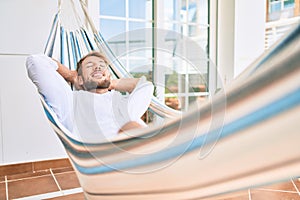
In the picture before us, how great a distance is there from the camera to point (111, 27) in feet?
8.79

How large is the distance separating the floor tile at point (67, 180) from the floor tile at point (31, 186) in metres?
0.05

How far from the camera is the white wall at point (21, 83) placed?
218 cm

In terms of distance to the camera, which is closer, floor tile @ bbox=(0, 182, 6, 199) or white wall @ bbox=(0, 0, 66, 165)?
floor tile @ bbox=(0, 182, 6, 199)

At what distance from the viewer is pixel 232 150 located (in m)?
0.57

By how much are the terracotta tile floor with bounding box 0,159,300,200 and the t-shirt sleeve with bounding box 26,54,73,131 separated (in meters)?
0.70

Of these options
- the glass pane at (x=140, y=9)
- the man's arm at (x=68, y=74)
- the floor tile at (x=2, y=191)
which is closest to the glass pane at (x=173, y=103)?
the man's arm at (x=68, y=74)

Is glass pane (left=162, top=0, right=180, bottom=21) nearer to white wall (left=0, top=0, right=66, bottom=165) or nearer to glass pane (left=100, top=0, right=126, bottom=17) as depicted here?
glass pane (left=100, top=0, right=126, bottom=17)

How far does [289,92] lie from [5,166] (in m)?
2.29

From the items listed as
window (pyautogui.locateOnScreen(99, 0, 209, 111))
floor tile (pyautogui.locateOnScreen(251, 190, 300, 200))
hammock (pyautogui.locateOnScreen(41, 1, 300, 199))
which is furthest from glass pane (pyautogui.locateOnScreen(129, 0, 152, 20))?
hammock (pyautogui.locateOnScreen(41, 1, 300, 199))

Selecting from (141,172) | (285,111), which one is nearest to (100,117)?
(141,172)

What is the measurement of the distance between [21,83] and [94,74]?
3.61ft

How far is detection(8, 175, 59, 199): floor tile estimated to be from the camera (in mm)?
1830

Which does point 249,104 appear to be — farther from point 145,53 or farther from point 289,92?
point 145,53

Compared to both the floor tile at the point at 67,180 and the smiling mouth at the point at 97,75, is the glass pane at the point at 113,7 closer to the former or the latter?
the smiling mouth at the point at 97,75
